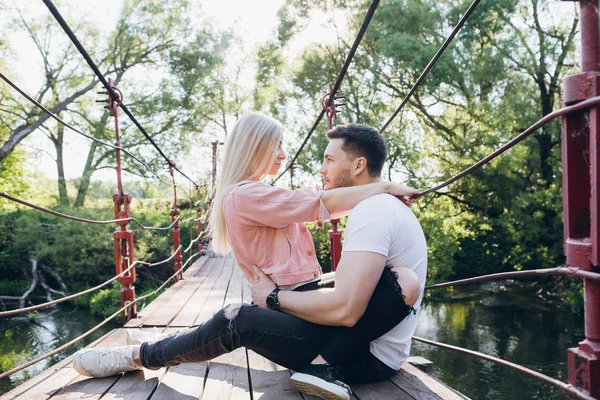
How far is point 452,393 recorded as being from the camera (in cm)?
151

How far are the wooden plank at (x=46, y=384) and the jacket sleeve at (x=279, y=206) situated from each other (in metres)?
0.78

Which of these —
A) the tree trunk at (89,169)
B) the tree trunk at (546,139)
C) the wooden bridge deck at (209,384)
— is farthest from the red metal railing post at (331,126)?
the tree trunk at (89,169)

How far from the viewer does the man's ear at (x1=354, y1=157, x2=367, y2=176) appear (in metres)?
1.65

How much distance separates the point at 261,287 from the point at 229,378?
0.38 meters

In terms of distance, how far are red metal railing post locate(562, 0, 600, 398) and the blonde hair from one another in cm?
92

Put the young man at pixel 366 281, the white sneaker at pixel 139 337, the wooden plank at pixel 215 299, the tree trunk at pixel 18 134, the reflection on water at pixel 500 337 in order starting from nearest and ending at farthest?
1. the young man at pixel 366 281
2. the white sneaker at pixel 139 337
3. the wooden plank at pixel 215 299
4. the reflection on water at pixel 500 337
5. the tree trunk at pixel 18 134

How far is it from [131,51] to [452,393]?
1607 cm

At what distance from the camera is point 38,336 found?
921 centimetres

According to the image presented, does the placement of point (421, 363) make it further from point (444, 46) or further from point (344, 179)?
point (444, 46)

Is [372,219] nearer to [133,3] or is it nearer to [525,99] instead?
[525,99]

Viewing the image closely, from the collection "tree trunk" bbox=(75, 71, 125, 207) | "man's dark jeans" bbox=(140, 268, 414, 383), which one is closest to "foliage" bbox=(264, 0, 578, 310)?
"tree trunk" bbox=(75, 71, 125, 207)

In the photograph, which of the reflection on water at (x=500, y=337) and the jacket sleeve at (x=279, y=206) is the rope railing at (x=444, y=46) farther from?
the reflection on water at (x=500, y=337)

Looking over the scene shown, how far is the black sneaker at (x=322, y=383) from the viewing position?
1330 millimetres

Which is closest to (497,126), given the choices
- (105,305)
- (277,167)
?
(105,305)
